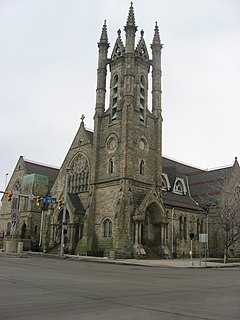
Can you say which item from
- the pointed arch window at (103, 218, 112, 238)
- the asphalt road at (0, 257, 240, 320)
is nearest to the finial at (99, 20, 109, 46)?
the pointed arch window at (103, 218, 112, 238)

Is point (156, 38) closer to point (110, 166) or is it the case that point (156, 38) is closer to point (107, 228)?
point (110, 166)

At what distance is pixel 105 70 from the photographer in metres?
48.6

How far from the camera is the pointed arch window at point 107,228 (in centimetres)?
4031

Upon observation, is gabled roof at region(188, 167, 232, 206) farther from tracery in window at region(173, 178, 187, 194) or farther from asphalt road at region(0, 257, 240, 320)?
asphalt road at region(0, 257, 240, 320)

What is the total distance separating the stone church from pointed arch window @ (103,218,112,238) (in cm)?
11

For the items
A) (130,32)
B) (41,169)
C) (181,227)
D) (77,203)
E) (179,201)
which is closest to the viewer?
(77,203)

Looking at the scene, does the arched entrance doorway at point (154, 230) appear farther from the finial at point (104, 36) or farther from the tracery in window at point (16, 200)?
the finial at point (104, 36)

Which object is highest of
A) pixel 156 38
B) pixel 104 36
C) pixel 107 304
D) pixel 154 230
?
pixel 104 36

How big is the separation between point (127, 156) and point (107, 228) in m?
8.33

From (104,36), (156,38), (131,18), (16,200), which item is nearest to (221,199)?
(156,38)

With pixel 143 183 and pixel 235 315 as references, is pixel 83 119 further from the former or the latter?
pixel 235 315

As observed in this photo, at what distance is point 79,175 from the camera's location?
157 feet

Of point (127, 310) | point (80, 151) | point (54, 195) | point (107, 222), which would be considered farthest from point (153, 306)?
point (54, 195)

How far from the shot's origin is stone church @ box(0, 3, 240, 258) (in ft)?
130
